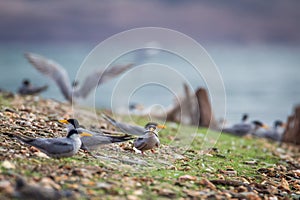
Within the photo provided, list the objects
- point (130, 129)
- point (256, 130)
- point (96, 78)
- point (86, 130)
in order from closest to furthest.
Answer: point (86, 130) < point (130, 129) < point (96, 78) < point (256, 130)

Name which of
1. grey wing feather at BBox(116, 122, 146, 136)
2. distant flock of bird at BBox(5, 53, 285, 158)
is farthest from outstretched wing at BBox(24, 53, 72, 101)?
grey wing feather at BBox(116, 122, 146, 136)

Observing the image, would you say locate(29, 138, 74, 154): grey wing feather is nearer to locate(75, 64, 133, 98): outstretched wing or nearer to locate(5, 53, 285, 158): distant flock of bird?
locate(5, 53, 285, 158): distant flock of bird

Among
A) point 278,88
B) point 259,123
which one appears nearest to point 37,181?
point 259,123

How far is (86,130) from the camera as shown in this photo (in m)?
6.17

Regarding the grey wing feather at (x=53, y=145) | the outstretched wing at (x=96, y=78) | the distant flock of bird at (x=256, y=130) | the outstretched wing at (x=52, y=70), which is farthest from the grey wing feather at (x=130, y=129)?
the distant flock of bird at (x=256, y=130)

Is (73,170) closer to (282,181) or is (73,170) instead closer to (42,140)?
(42,140)

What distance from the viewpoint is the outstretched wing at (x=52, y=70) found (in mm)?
10328

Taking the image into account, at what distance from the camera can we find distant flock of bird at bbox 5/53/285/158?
5297 mm

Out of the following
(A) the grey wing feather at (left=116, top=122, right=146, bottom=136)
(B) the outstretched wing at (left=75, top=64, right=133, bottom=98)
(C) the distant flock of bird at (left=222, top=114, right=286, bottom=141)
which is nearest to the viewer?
(A) the grey wing feather at (left=116, top=122, right=146, bottom=136)

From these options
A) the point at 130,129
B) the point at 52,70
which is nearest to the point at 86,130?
the point at 130,129

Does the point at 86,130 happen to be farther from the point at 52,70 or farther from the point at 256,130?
the point at 256,130

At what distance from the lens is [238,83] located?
96.1ft

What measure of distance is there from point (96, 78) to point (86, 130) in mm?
4515

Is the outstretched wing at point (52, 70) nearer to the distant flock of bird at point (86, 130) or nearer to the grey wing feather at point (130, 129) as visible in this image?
the distant flock of bird at point (86, 130)
